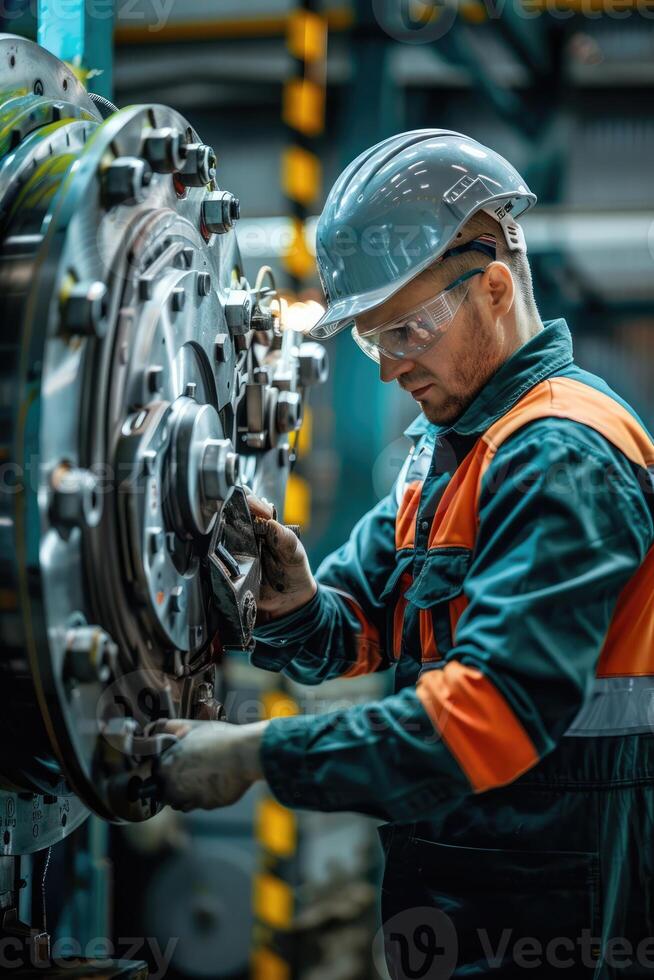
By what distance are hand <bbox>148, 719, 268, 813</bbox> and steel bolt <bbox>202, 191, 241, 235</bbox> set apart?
0.67 meters

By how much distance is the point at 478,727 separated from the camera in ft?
3.79

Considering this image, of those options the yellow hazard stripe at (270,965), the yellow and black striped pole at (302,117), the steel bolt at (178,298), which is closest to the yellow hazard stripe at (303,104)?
the yellow and black striped pole at (302,117)

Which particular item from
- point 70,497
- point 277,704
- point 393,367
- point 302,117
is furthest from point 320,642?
point 302,117

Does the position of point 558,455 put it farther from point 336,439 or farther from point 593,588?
point 336,439

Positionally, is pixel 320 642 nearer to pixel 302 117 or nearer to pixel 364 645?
pixel 364 645

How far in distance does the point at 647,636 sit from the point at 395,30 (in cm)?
369

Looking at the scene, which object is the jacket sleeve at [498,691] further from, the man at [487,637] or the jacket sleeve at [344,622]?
the jacket sleeve at [344,622]

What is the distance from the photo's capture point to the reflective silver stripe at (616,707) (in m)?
1.34

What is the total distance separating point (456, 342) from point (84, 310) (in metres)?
0.53

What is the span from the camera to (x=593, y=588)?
3.90 ft

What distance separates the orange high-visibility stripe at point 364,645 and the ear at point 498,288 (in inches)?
21.5

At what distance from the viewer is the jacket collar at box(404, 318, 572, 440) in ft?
4.62

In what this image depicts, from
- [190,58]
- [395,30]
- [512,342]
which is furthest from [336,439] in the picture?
[512,342]

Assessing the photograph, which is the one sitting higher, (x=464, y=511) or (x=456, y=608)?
(x=464, y=511)
